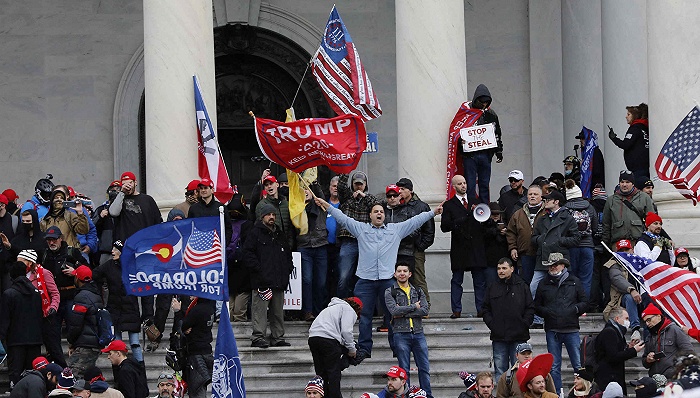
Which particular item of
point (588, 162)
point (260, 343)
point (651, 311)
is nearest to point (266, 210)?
point (260, 343)

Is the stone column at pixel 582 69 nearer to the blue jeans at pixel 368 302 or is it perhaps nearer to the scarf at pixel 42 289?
the blue jeans at pixel 368 302

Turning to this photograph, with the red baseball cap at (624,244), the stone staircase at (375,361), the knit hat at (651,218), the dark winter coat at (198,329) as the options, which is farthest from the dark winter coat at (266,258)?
the knit hat at (651,218)

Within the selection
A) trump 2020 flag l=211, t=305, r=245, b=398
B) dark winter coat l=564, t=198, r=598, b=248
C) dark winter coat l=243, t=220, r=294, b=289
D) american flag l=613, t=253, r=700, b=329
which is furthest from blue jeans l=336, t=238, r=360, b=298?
american flag l=613, t=253, r=700, b=329

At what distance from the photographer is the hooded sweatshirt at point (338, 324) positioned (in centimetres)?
2055

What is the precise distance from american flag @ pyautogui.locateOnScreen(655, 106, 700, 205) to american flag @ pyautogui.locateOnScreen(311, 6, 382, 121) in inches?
230

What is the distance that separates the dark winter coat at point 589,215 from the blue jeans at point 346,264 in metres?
2.92

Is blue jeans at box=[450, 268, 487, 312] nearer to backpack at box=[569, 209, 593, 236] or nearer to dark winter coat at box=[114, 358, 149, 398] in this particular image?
backpack at box=[569, 209, 593, 236]

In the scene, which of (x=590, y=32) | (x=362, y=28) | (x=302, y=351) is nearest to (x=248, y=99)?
(x=362, y=28)

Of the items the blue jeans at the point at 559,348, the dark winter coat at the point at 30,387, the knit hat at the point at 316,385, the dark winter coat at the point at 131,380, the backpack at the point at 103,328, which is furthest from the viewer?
the backpack at the point at 103,328

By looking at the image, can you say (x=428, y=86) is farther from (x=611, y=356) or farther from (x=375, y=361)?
(x=611, y=356)

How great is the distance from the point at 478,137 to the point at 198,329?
5686 mm

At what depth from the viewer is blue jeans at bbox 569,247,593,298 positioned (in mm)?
23312

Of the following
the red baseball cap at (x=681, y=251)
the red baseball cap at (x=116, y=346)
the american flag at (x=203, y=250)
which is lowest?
the red baseball cap at (x=116, y=346)

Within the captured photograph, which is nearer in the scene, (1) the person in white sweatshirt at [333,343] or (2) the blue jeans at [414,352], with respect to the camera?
(1) the person in white sweatshirt at [333,343]
